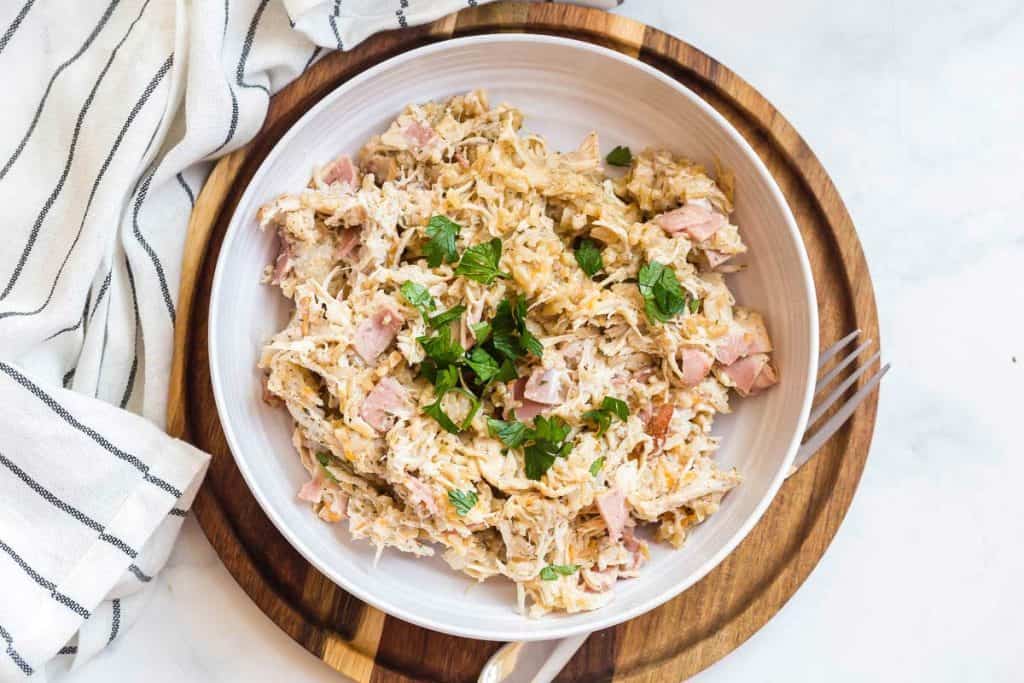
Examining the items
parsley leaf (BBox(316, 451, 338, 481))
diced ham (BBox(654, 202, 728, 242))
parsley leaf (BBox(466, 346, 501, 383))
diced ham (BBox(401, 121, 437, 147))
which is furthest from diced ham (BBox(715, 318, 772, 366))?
parsley leaf (BBox(316, 451, 338, 481))

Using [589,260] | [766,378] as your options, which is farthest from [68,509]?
[766,378]

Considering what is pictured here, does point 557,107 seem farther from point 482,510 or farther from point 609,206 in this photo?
point 482,510

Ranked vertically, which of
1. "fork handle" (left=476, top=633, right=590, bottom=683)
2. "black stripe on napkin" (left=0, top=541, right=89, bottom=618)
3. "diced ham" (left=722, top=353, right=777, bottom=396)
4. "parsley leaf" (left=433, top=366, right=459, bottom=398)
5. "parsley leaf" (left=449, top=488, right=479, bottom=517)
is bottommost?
"black stripe on napkin" (left=0, top=541, right=89, bottom=618)

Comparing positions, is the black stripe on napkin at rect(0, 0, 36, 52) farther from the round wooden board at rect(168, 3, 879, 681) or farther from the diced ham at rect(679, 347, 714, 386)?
the diced ham at rect(679, 347, 714, 386)

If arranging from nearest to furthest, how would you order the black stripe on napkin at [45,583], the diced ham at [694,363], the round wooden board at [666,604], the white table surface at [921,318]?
the diced ham at [694,363] < the black stripe on napkin at [45,583] < the round wooden board at [666,604] < the white table surface at [921,318]

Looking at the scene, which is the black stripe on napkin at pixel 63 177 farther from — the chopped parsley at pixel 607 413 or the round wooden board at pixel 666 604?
the chopped parsley at pixel 607 413

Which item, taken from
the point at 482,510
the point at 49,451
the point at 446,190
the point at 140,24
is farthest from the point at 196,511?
the point at 140,24

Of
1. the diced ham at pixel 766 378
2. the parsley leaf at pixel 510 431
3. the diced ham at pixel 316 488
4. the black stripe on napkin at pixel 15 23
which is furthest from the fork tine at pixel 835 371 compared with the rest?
the black stripe on napkin at pixel 15 23
